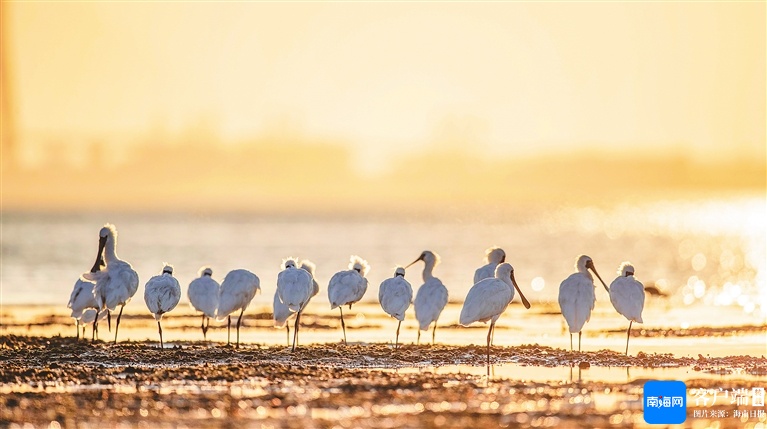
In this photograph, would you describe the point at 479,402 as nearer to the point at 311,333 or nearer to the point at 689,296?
the point at 311,333

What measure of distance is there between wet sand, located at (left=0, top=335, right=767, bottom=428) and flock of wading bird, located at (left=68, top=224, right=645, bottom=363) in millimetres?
722

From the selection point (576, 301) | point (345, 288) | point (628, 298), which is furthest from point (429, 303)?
point (628, 298)

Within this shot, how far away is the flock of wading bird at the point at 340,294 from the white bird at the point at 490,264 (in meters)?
1.85

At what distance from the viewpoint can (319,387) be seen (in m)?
15.9

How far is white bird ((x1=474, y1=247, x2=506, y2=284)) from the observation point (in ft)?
77.7

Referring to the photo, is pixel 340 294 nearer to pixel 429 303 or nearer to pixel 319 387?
pixel 429 303

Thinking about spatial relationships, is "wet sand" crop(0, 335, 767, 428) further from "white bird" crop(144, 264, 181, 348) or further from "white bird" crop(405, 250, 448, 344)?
"white bird" crop(144, 264, 181, 348)

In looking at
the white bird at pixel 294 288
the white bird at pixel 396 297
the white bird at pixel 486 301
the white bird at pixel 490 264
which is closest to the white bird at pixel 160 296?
the white bird at pixel 294 288

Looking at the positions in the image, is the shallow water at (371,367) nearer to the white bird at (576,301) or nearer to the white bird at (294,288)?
the white bird at (576,301)

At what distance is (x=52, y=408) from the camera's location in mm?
14344

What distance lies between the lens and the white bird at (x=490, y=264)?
77.7 ft

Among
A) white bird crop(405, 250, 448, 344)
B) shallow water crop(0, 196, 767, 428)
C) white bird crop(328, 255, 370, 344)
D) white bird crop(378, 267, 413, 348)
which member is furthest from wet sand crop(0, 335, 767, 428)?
white bird crop(328, 255, 370, 344)

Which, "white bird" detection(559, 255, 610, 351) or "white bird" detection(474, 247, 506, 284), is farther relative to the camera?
"white bird" detection(474, 247, 506, 284)

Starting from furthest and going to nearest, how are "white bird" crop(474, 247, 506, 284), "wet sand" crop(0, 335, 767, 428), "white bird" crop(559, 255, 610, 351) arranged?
"white bird" crop(474, 247, 506, 284), "white bird" crop(559, 255, 610, 351), "wet sand" crop(0, 335, 767, 428)
